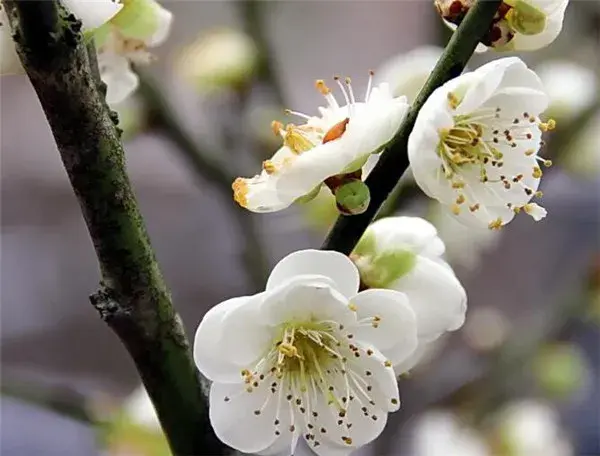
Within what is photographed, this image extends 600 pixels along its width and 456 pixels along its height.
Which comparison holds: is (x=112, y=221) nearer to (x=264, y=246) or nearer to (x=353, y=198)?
(x=353, y=198)

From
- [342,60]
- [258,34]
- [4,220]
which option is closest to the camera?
[258,34]

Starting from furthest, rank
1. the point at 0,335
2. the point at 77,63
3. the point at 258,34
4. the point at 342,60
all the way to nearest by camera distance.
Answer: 1. the point at 342,60
2. the point at 0,335
3. the point at 258,34
4. the point at 77,63

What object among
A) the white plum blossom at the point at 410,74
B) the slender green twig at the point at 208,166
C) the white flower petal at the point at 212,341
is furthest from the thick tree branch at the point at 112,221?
the slender green twig at the point at 208,166

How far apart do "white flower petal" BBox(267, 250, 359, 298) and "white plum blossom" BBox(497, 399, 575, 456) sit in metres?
0.66

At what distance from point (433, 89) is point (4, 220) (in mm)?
1389

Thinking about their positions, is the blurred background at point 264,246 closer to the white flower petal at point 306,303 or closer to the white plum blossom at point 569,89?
the white plum blossom at point 569,89

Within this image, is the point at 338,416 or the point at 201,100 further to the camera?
the point at 201,100

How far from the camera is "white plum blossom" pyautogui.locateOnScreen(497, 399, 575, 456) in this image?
888 mm

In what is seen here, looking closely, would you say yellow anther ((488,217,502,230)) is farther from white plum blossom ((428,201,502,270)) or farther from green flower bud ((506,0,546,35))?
white plum blossom ((428,201,502,270))

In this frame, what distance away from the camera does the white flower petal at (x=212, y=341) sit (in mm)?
295

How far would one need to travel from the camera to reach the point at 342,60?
1.80 metres

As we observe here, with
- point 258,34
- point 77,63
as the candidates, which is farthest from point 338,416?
point 258,34

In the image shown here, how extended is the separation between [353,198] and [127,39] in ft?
0.48

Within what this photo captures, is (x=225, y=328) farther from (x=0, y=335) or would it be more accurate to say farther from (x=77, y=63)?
(x=0, y=335)
